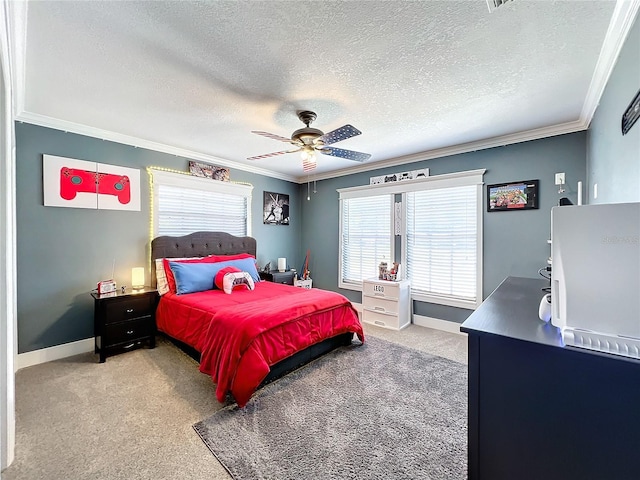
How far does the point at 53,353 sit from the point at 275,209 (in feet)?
11.5

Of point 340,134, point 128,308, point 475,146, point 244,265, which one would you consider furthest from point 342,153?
point 128,308

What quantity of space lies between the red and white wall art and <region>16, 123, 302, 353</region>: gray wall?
2.5 inches

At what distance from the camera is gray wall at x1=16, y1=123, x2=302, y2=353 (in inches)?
110

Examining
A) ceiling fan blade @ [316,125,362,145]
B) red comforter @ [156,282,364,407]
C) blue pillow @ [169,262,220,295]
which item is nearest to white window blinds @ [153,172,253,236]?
blue pillow @ [169,262,220,295]

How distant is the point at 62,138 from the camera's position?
299cm

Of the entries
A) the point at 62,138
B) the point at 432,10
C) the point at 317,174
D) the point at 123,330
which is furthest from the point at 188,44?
the point at 317,174

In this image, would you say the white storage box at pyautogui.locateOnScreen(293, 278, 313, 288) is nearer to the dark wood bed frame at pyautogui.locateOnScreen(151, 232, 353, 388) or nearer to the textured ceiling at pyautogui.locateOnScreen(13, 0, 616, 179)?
the dark wood bed frame at pyautogui.locateOnScreen(151, 232, 353, 388)

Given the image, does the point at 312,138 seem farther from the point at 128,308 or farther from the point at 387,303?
the point at 128,308

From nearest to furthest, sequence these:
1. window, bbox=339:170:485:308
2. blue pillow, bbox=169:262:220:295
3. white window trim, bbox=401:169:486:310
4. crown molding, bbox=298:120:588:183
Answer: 1. crown molding, bbox=298:120:588:183
2. blue pillow, bbox=169:262:220:295
3. white window trim, bbox=401:169:486:310
4. window, bbox=339:170:485:308

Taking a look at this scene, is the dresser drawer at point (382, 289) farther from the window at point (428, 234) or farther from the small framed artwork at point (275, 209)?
the small framed artwork at point (275, 209)

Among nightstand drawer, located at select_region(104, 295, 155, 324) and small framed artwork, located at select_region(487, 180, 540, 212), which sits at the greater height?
small framed artwork, located at select_region(487, 180, 540, 212)

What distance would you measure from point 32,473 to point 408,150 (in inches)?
177

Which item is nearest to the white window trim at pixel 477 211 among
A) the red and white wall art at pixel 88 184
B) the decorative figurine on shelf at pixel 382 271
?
the decorative figurine on shelf at pixel 382 271

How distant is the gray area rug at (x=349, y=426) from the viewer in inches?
61.9
